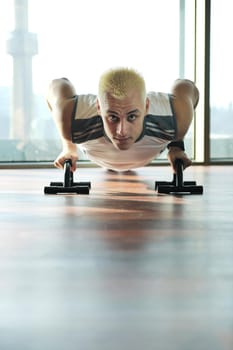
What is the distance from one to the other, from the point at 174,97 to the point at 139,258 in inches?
21.8

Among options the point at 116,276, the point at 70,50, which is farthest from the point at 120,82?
the point at 70,50

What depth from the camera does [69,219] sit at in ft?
1.79

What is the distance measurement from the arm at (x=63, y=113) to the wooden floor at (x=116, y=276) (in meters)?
0.19

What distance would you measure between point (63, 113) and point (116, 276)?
550 mm

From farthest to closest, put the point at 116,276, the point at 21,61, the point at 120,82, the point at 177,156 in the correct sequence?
the point at 21,61 → the point at 177,156 → the point at 120,82 → the point at 116,276

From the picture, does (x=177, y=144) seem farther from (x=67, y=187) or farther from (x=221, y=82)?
(x=221, y=82)

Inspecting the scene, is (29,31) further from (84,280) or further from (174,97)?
(84,280)

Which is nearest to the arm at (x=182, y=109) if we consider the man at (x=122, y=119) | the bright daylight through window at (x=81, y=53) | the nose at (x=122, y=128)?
the man at (x=122, y=119)

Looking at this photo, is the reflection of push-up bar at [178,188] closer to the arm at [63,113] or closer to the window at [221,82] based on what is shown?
the arm at [63,113]

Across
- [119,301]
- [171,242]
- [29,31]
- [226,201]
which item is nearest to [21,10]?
[29,31]

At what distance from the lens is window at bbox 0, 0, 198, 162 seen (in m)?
1.52

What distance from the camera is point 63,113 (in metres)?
0.85

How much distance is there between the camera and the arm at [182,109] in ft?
2.80

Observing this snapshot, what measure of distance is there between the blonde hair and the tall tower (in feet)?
2.62
